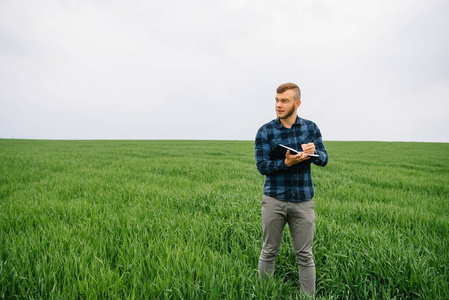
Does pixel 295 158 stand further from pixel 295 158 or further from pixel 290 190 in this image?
pixel 290 190

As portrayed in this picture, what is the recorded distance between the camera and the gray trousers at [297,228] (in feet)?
6.58

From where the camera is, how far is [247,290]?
84.2 inches


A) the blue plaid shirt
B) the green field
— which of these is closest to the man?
the blue plaid shirt

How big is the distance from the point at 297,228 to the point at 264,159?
0.67 meters

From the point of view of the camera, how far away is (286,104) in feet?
6.71

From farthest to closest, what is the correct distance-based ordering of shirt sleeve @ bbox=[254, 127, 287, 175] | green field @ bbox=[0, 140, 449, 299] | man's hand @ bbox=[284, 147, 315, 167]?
green field @ bbox=[0, 140, 449, 299], shirt sleeve @ bbox=[254, 127, 287, 175], man's hand @ bbox=[284, 147, 315, 167]

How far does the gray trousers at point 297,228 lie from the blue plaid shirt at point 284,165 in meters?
0.07

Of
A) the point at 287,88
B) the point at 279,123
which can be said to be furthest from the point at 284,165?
the point at 287,88

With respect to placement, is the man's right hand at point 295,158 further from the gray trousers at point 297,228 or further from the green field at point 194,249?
the green field at point 194,249

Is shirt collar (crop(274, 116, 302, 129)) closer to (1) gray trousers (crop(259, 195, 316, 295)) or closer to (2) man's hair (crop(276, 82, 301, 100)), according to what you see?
(2) man's hair (crop(276, 82, 301, 100))

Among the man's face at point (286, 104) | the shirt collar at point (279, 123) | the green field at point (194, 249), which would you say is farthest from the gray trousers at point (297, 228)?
the man's face at point (286, 104)

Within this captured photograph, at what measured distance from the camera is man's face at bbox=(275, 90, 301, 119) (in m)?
2.03

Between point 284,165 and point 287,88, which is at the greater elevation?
point 287,88

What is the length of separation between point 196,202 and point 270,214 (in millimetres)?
2785
